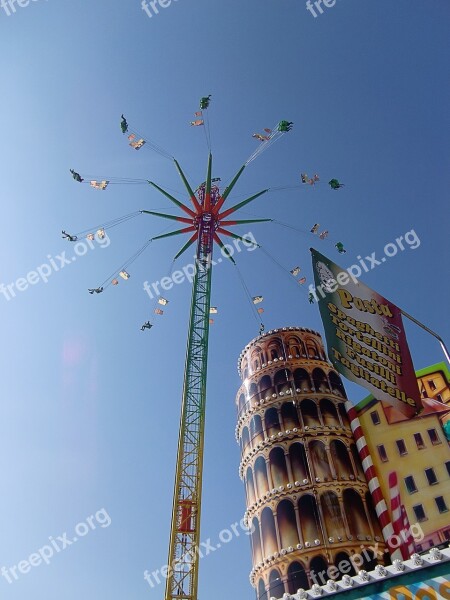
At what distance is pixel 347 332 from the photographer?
29.0 metres

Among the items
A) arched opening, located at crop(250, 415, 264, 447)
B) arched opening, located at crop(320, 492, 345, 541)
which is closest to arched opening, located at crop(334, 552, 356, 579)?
arched opening, located at crop(320, 492, 345, 541)

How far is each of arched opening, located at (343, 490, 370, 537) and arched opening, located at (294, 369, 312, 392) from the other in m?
9.41

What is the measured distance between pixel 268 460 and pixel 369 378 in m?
16.2

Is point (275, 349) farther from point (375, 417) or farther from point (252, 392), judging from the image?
point (375, 417)

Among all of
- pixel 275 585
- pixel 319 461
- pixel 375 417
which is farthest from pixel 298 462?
Answer: pixel 275 585

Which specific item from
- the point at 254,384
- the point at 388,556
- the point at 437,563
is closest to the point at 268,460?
the point at 254,384

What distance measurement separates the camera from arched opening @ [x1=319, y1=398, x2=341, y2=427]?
41.8 metres

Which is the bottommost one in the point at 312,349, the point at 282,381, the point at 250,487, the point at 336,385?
the point at 250,487

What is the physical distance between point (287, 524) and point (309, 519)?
5.58 ft

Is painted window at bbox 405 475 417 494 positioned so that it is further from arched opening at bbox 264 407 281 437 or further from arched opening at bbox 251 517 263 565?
arched opening at bbox 251 517 263 565

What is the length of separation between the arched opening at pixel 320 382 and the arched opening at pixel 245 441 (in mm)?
7411

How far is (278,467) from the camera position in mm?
40062

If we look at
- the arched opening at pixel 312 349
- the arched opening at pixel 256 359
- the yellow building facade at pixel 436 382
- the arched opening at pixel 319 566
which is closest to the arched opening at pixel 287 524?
the arched opening at pixel 319 566

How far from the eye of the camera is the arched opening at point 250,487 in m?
40.8
